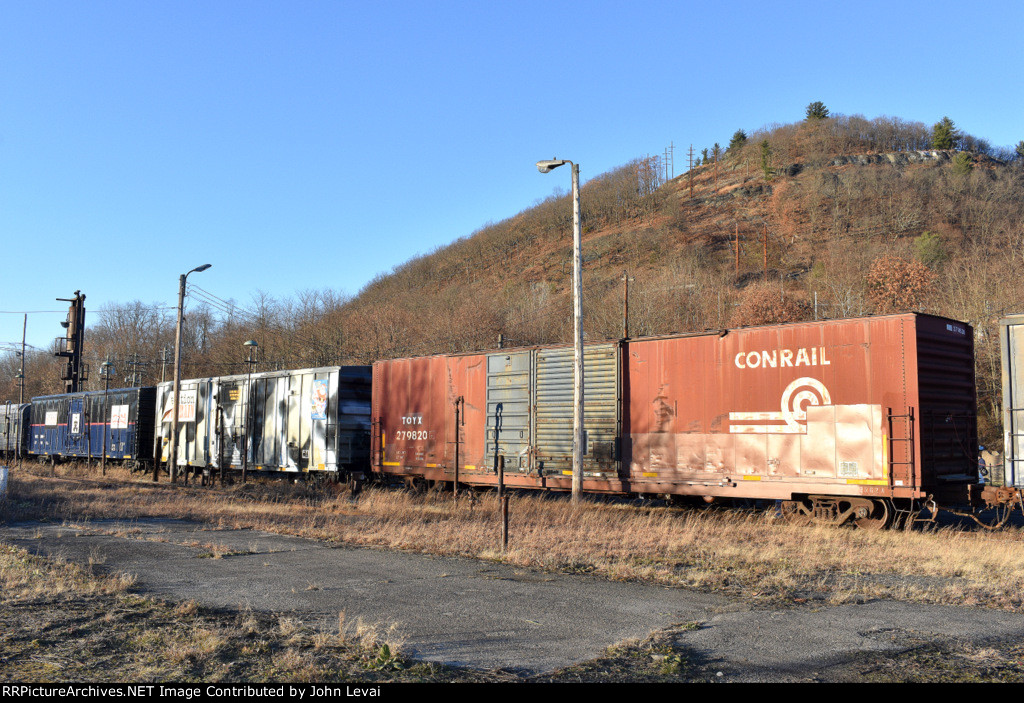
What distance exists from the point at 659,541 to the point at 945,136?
4184 inches

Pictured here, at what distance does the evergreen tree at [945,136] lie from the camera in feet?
320

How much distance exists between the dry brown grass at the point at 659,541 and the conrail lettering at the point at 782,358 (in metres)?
2.92

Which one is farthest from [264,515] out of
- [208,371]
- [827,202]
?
[827,202]

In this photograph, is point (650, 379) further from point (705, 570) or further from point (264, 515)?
point (264, 515)

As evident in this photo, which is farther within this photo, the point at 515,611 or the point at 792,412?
the point at 792,412

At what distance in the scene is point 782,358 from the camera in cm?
1377

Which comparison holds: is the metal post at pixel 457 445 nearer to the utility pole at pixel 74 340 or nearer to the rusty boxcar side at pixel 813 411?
the rusty boxcar side at pixel 813 411

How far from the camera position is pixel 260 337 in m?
62.6

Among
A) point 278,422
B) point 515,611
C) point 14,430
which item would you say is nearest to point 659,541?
point 515,611

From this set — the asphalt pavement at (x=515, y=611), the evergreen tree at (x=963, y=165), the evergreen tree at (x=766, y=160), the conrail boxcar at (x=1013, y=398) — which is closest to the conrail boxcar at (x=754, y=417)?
the conrail boxcar at (x=1013, y=398)

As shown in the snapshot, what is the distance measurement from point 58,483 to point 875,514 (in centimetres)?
2649

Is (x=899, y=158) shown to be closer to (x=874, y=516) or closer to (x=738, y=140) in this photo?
(x=738, y=140)

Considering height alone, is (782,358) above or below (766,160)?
below

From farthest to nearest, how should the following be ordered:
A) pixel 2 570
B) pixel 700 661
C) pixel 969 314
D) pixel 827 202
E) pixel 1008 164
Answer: pixel 1008 164 < pixel 827 202 < pixel 969 314 < pixel 2 570 < pixel 700 661
